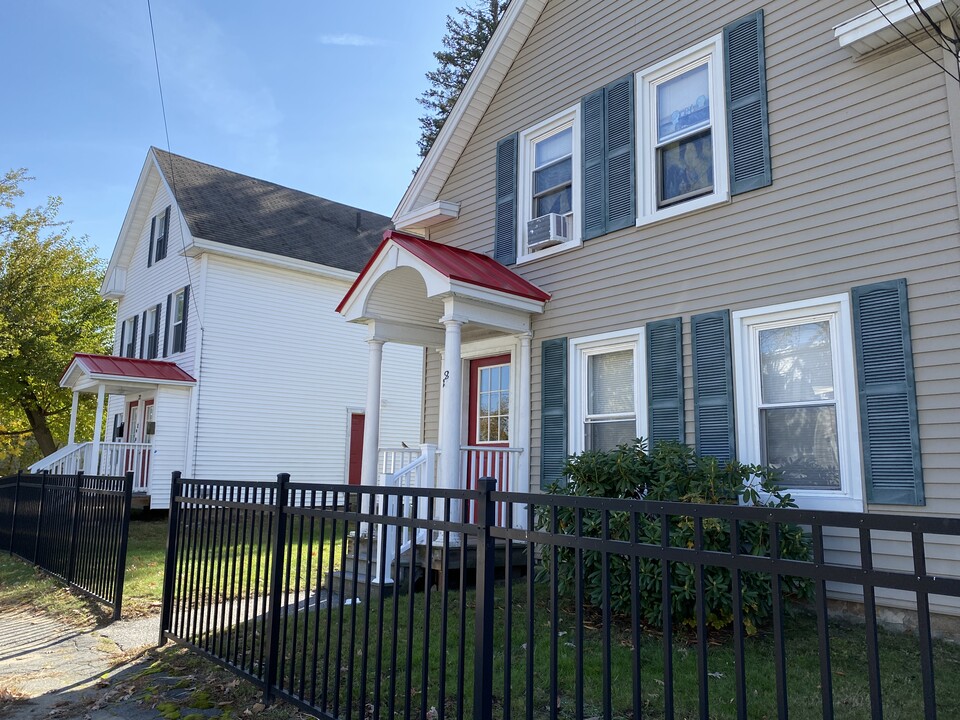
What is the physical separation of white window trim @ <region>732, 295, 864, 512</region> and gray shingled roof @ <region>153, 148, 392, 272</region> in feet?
43.4

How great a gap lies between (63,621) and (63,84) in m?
11.1

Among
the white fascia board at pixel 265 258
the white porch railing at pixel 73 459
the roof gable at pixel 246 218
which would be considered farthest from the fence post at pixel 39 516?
the roof gable at pixel 246 218

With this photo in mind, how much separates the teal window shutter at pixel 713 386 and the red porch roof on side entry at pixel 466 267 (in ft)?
7.14

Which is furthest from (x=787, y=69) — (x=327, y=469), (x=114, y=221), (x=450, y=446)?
(x=114, y=221)

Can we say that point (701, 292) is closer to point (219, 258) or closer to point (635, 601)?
point (635, 601)

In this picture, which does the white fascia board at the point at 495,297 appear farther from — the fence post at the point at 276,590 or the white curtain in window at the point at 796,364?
the fence post at the point at 276,590

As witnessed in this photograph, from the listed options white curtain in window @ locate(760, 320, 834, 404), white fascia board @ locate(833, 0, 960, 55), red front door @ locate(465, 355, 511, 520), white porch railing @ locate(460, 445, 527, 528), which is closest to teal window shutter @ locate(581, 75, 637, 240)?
white curtain in window @ locate(760, 320, 834, 404)

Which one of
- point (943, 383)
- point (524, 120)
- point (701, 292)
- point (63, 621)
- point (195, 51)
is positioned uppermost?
point (195, 51)

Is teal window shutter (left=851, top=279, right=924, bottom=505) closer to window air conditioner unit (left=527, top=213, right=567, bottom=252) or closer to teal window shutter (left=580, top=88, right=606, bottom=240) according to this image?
teal window shutter (left=580, top=88, right=606, bottom=240)

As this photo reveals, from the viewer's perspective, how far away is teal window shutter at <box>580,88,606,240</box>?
7992mm

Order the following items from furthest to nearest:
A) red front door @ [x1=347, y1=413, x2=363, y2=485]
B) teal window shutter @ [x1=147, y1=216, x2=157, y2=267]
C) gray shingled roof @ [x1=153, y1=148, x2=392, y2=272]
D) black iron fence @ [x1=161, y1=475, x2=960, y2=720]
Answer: teal window shutter @ [x1=147, y1=216, x2=157, y2=267] → red front door @ [x1=347, y1=413, x2=363, y2=485] → gray shingled roof @ [x1=153, y1=148, x2=392, y2=272] → black iron fence @ [x1=161, y1=475, x2=960, y2=720]

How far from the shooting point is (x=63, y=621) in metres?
6.58

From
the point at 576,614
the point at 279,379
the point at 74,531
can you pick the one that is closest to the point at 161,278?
the point at 279,379

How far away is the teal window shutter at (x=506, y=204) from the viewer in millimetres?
9039
